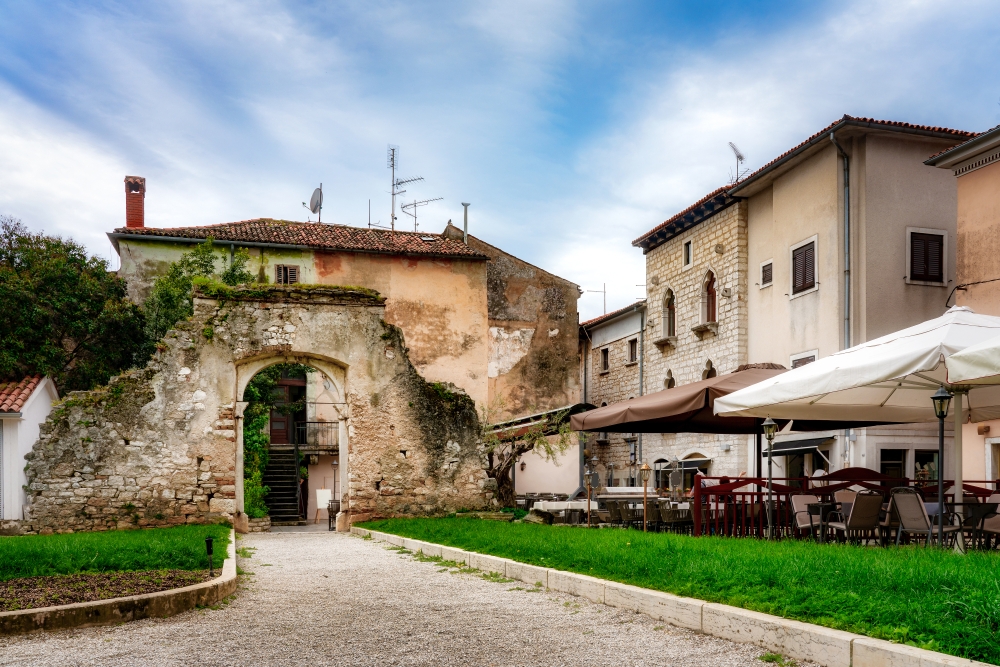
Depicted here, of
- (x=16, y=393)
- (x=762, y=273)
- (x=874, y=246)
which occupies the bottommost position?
(x=16, y=393)

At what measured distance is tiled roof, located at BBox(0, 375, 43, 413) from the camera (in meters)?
16.7

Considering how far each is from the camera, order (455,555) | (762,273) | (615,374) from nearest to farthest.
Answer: (455,555) → (762,273) → (615,374)

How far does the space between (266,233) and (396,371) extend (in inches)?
500

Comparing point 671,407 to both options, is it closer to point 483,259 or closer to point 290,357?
point 290,357

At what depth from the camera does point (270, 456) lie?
2764 cm

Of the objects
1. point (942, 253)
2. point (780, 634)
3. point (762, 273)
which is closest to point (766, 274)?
point (762, 273)

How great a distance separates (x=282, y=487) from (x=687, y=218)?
572 inches

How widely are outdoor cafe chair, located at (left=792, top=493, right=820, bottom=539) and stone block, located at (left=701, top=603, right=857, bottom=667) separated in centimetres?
529

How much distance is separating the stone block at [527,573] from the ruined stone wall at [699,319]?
16.6m

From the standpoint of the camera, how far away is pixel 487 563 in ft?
33.2

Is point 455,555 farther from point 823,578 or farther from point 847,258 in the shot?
point 847,258

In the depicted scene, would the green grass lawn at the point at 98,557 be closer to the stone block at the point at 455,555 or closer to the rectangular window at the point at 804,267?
the stone block at the point at 455,555

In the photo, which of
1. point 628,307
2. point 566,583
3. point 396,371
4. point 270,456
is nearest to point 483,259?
point 628,307

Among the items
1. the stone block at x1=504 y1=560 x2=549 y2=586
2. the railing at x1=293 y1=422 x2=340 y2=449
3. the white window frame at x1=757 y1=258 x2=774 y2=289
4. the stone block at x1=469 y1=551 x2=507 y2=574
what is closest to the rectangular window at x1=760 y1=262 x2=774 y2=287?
the white window frame at x1=757 y1=258 x2=774 y2=289
